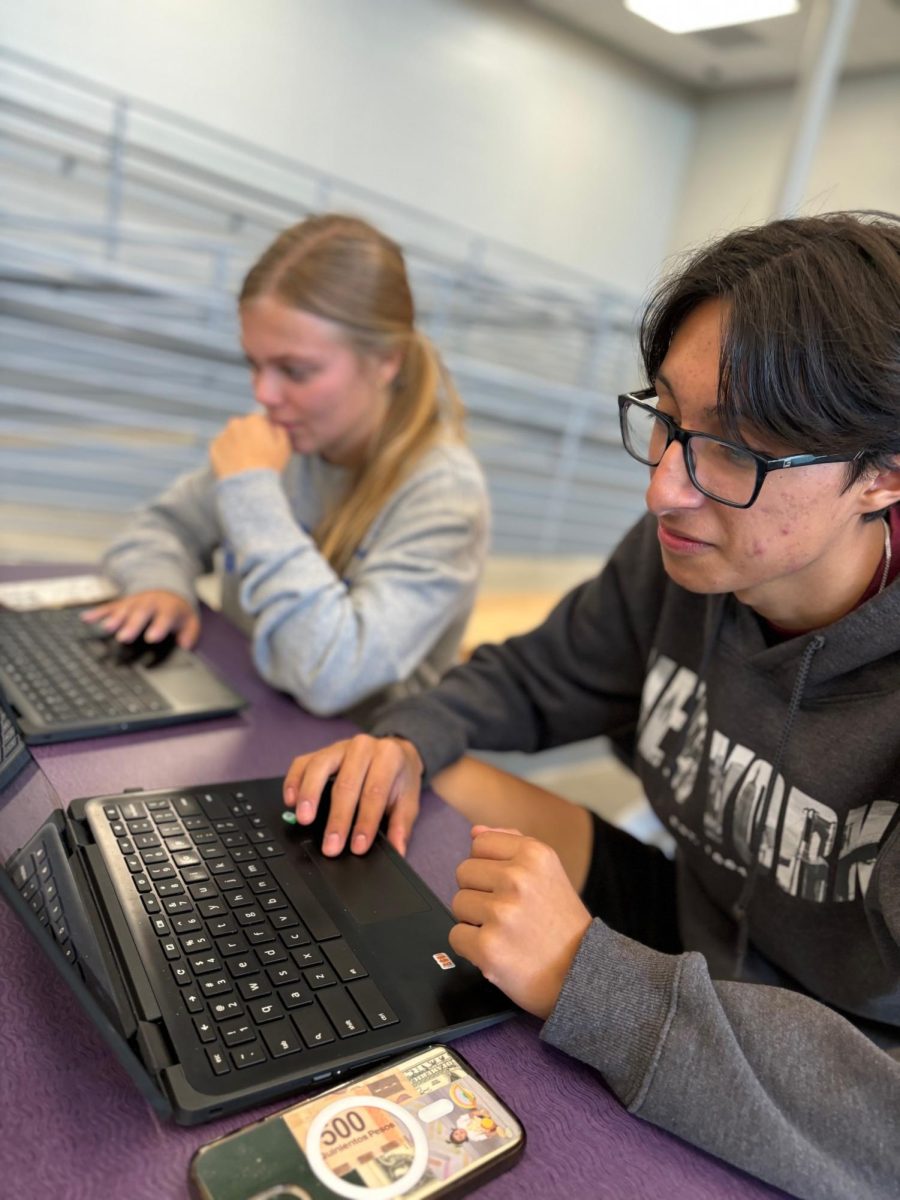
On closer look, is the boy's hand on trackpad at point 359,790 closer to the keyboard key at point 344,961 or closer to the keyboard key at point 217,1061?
the keyboard key at point 344,961

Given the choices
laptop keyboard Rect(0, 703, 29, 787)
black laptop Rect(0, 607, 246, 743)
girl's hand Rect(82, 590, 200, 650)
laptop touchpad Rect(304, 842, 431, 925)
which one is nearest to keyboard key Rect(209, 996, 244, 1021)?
laptop touchpad Rect(304, 842, 431, 925)

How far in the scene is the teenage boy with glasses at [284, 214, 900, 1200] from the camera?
1.58ft

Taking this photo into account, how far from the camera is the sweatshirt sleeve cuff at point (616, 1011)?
482 millimetres

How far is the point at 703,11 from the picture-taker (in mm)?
3682

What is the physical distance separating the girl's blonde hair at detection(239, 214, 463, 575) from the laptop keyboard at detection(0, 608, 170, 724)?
344 millimetres

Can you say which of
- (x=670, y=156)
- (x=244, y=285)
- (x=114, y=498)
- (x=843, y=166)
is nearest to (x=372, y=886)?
(x=244, y=285)

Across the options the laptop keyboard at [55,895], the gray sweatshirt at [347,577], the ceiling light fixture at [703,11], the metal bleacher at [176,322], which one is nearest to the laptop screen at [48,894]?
the laptop keyboard at [55,895]

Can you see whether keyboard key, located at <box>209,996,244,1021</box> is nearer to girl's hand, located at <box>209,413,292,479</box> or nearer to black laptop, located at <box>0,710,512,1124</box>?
black laptop, located at <box>0,710,512,1124</box>

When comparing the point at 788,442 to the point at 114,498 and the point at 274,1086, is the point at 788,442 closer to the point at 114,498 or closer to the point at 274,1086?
the point at 274,1086

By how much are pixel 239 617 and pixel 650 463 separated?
0.79 meters

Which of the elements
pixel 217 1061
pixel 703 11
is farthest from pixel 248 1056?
pixel 703 11

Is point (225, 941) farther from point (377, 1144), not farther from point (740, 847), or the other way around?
point (740, 847)

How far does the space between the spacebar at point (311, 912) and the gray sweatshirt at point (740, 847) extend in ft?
0.49

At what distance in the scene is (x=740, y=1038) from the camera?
19.5 inches
